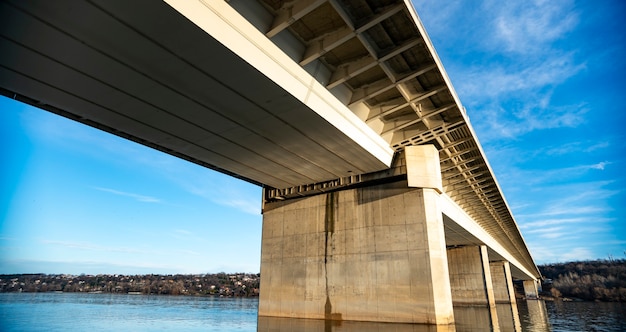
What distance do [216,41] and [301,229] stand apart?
17287mm

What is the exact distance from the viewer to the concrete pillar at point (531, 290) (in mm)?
104625

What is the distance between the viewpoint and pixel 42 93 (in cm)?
1353

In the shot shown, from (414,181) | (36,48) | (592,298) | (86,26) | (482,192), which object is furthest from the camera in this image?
(592,298)

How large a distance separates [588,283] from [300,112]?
11919 centimetres

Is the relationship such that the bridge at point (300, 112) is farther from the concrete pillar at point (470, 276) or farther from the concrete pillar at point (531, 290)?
the concrete pillar at point (531, 290)

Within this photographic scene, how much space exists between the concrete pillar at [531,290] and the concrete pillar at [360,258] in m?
106

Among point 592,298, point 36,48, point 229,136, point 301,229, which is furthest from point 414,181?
point 592,298

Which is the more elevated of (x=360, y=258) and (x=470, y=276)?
(x=360, y=258)

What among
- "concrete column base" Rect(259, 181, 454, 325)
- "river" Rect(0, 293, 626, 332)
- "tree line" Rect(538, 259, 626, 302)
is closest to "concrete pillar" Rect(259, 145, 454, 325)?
"concrete column base" Rect(259, 181, 454, 325)

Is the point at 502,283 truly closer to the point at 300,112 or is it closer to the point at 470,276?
the point at 470,276

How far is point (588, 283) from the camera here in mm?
98688

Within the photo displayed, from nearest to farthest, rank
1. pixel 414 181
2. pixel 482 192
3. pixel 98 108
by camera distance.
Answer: pixel 98 108 < pixel 414 181 < pixel 482 192

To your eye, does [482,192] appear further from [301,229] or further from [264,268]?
[264,268]

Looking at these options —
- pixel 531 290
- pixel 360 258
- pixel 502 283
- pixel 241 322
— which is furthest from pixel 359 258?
pixel 531 290
